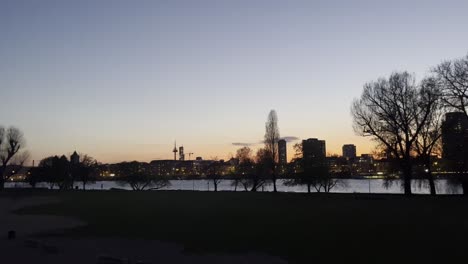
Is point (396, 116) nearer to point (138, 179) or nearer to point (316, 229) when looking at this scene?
point (316, 229)

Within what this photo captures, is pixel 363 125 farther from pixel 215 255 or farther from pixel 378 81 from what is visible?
pixel 215 255

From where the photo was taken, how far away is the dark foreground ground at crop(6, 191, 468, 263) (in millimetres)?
16734

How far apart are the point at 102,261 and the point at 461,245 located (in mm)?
14268

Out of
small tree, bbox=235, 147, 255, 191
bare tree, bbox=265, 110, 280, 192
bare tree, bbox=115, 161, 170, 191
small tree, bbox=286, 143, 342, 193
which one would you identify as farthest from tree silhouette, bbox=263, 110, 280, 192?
bare tree, bbox=115, 161, 170, 191

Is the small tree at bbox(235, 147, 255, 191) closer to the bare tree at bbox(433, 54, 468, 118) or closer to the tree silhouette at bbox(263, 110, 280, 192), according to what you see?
the tree silhouette at bbox(263, 110, 280, 192)

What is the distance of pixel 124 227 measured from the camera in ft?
84.5

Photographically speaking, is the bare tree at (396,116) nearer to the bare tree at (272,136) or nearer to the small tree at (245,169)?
the bare tree at (272,136)

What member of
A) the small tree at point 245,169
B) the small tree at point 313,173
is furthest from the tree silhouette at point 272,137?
the small tree at point 245,169

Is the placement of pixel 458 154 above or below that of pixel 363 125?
below

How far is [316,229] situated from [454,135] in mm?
23183

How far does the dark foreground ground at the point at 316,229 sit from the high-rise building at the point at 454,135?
5503 millimetres

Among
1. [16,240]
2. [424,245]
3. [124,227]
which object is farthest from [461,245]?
[16,240]

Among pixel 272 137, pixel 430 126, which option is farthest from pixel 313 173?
pixel 430 126

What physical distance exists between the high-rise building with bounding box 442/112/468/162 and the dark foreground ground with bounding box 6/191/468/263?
18.1 feet
